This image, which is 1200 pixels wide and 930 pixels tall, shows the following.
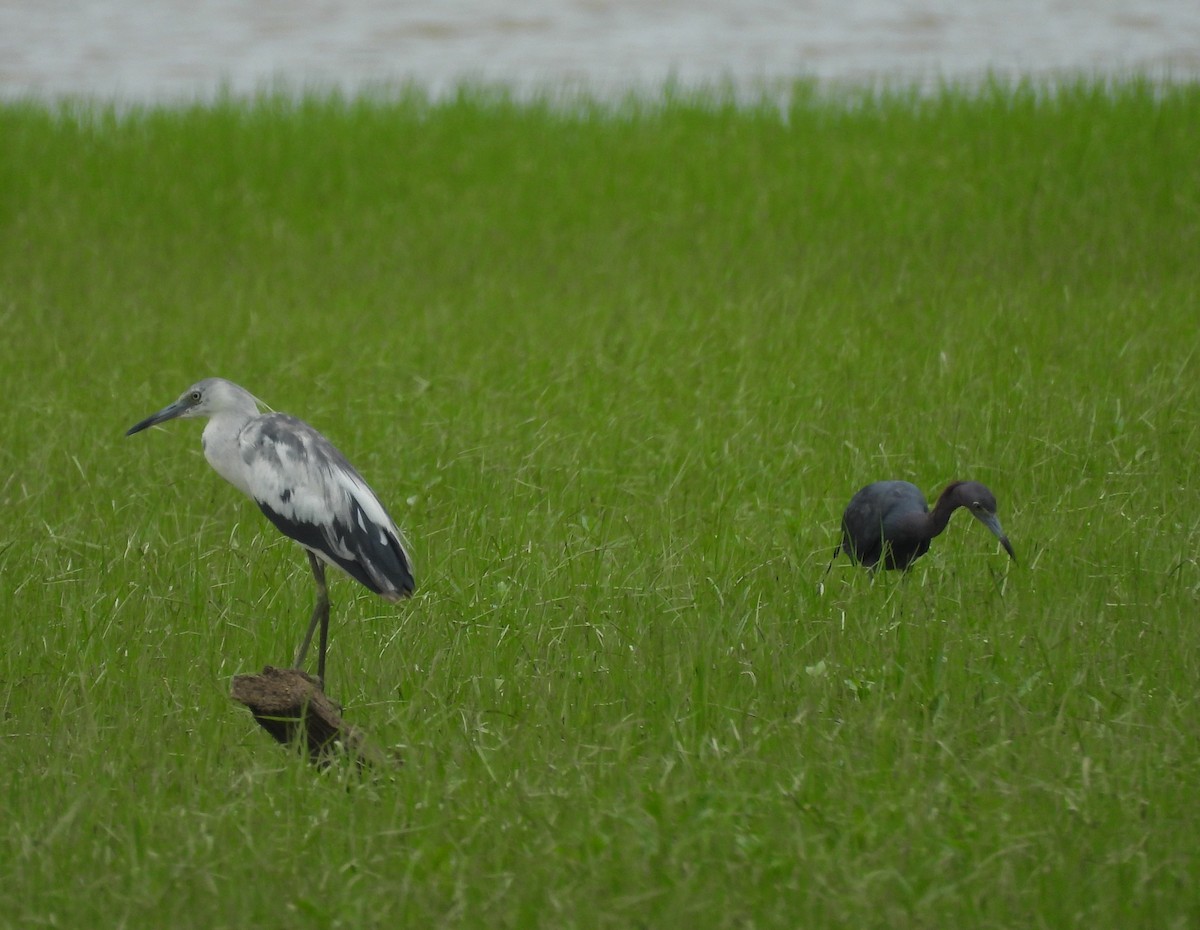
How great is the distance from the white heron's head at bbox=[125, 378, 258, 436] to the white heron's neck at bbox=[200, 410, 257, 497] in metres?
0.04

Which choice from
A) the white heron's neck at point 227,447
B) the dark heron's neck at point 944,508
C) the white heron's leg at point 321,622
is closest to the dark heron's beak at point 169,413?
the white heron's neck at point 227,447

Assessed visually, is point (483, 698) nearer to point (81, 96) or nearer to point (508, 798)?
point (508, 798)


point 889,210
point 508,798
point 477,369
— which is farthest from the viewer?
point 889,210

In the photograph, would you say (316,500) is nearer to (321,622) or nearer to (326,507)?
(326,507)

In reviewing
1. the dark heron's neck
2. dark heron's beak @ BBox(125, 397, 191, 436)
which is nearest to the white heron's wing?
dark heron's beak @ BBox(125, 397, 191, 436)

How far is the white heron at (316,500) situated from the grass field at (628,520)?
0.23 m

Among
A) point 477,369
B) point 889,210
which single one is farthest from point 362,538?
point 889,210

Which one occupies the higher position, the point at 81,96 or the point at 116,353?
the point at 81,96

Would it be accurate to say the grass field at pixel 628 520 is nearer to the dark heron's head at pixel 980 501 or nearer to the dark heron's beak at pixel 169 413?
the dark heron's head at pixel 980 501

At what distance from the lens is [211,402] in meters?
4.31

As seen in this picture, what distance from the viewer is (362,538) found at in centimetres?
395

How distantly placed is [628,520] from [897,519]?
3.52 ft

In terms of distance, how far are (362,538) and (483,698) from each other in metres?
0.58

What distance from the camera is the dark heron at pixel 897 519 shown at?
13.9 ft
